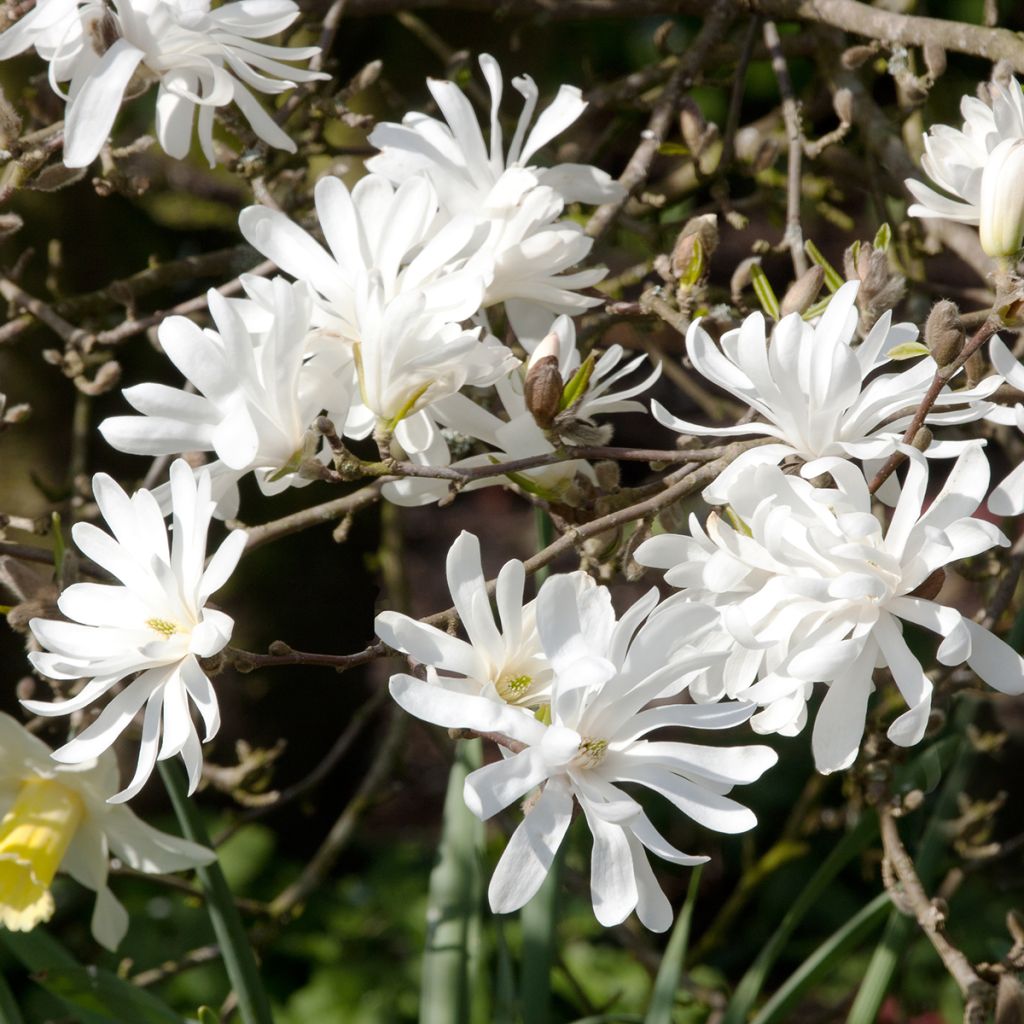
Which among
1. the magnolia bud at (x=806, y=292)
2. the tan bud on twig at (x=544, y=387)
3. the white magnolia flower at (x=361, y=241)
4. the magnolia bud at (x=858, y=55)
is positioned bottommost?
the magnolia bud at (x=806, y=292)

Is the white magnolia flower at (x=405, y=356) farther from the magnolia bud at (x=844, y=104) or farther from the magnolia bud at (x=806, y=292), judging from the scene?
the magnolia bud at (x=844, y=104)

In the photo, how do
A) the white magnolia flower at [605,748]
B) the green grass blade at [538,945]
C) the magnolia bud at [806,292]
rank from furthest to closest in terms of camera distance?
the green grass blade at [538,945]
the magnolia bud at [806,292]
the white magnolia flower at [605,748]

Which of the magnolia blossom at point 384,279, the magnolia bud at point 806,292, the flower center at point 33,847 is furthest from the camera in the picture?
the flower center at point 33,847

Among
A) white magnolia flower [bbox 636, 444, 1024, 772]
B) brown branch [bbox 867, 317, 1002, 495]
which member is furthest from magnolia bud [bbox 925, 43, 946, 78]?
white magnolia flower [bbox 636, 444, 1024, 772]

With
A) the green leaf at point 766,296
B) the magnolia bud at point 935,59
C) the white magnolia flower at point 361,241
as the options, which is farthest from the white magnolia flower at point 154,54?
the magnolia bud at point 935,59

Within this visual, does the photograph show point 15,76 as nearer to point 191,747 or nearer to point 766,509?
point 191,747

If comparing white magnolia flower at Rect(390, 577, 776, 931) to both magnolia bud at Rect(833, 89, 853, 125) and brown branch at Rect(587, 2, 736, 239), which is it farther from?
magnolia bud at Rect(833, 89, 853, 125)
